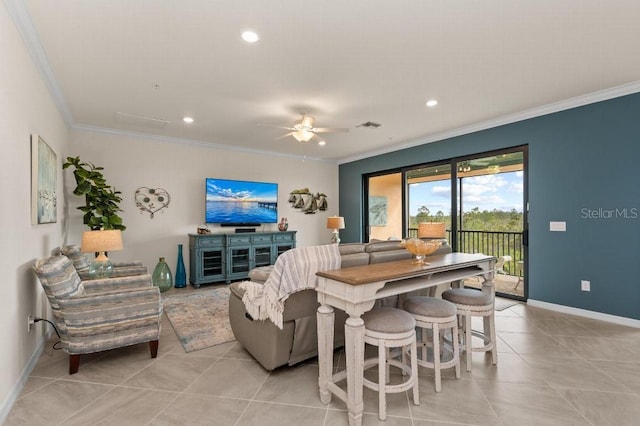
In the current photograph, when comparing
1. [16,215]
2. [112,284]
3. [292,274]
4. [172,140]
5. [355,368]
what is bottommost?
[355,368]

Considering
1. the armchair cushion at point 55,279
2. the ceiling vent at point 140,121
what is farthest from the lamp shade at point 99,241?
the ceiling vent at point 140,121

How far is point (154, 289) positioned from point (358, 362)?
1894mm

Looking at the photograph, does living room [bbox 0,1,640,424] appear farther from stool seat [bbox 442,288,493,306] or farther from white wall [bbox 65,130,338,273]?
stool seat [bbox 442,288,493,306]

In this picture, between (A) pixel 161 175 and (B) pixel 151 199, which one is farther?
(A) pixel 161 175

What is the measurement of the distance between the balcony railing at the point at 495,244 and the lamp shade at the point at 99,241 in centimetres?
493

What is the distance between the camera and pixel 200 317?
144 inches

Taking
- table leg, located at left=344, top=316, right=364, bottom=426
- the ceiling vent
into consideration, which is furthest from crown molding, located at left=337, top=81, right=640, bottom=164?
the ceiling vent

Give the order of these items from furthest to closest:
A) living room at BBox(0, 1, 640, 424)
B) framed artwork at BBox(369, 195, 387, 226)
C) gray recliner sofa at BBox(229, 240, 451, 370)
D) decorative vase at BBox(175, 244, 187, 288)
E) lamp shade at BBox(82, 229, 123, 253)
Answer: framed artwork at BBox(369, 195, 387, 226) → decorative vase at BBox(175, 244, 187, 288) → lamp shade at BBox(82, 229, 123, 253) → gray recliner sofa at BBox(229, 240, 451, 370) → living room at BBox(0, 1, 640, 424)

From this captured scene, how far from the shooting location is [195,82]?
10.6 ft

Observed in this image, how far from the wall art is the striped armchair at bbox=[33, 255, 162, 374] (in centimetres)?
268

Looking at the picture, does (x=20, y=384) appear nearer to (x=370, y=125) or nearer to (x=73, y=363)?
(x=73, y=363)

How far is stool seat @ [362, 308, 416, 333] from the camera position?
73.3 inches

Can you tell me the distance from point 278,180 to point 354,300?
17.0 feet

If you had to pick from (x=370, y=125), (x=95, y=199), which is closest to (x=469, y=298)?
(x=370, y=125)
